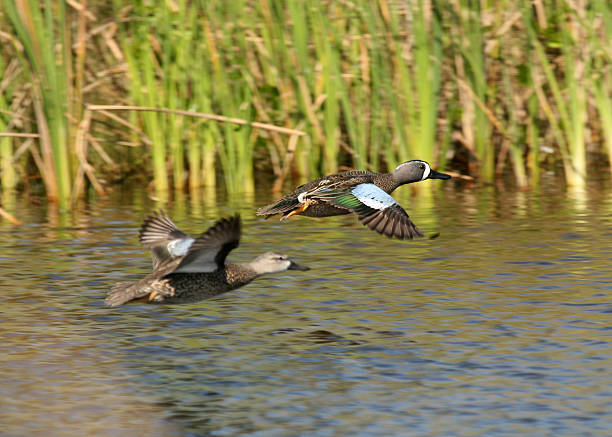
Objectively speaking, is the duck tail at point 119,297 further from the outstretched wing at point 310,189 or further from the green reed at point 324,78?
the green reed at point 324,78

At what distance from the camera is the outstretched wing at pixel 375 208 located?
323 inches

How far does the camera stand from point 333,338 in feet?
25.5

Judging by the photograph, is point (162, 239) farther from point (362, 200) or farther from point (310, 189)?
point (310, 189)

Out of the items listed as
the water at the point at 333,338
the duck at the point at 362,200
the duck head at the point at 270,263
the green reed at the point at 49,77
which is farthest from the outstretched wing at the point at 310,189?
the green reed at the point at 49,77

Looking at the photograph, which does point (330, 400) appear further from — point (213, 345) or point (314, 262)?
point (314, 262)

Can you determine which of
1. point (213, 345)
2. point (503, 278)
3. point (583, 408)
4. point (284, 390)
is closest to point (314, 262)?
point (503, 278)

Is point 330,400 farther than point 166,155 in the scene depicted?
No

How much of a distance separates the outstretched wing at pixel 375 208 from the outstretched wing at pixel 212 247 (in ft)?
4.15

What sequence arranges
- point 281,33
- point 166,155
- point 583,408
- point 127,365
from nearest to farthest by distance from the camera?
point 583,408 < point 127,365 < point 281,33 < point 166,155

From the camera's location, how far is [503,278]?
9594 millimetres

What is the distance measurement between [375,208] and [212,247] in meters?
1.79

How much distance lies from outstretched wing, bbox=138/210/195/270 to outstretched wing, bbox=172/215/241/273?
0.44 m

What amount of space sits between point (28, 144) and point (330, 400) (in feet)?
26.0

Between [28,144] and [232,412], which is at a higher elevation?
[28,144]
